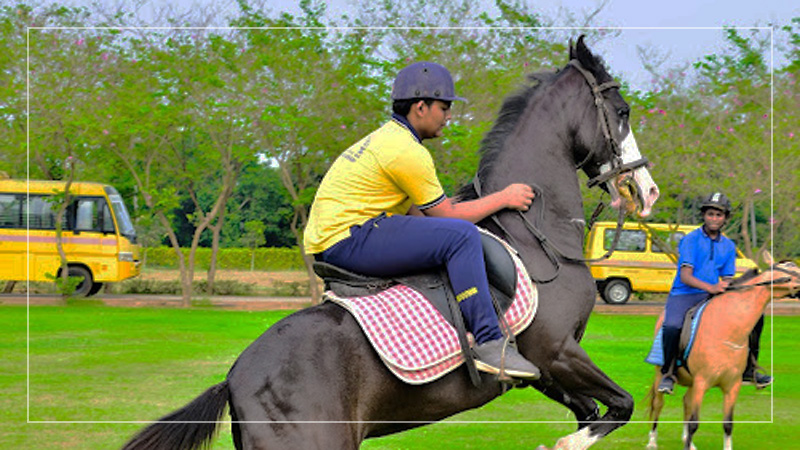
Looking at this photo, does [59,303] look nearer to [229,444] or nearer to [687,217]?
[229,444]

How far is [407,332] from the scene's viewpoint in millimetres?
4168

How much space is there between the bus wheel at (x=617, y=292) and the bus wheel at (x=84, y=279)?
18.2 feet

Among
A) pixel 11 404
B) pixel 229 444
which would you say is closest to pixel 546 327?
pixel 229 444

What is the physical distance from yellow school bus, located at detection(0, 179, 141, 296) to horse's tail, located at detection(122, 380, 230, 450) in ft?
17.7

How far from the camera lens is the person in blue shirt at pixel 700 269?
7.57m

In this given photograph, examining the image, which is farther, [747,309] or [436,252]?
[747,309]

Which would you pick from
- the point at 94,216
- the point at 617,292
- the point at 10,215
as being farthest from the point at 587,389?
the point at 10,215

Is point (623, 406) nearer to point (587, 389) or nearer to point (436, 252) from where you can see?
point (587, 389)

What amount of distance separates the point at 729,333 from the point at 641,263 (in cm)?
626

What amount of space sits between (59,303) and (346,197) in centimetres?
953

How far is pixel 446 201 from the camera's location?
4.41 meters

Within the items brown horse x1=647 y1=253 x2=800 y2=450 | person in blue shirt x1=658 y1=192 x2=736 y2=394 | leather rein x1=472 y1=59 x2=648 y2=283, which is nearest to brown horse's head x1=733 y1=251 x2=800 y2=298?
brown horse x1=647 y1=253 x2=800 y2=450

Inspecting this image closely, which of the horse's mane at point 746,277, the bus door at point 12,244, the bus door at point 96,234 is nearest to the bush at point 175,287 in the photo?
the bus door at point 96,234

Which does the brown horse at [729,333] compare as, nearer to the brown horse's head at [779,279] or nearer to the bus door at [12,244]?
the brown horse's head at [779,279]
